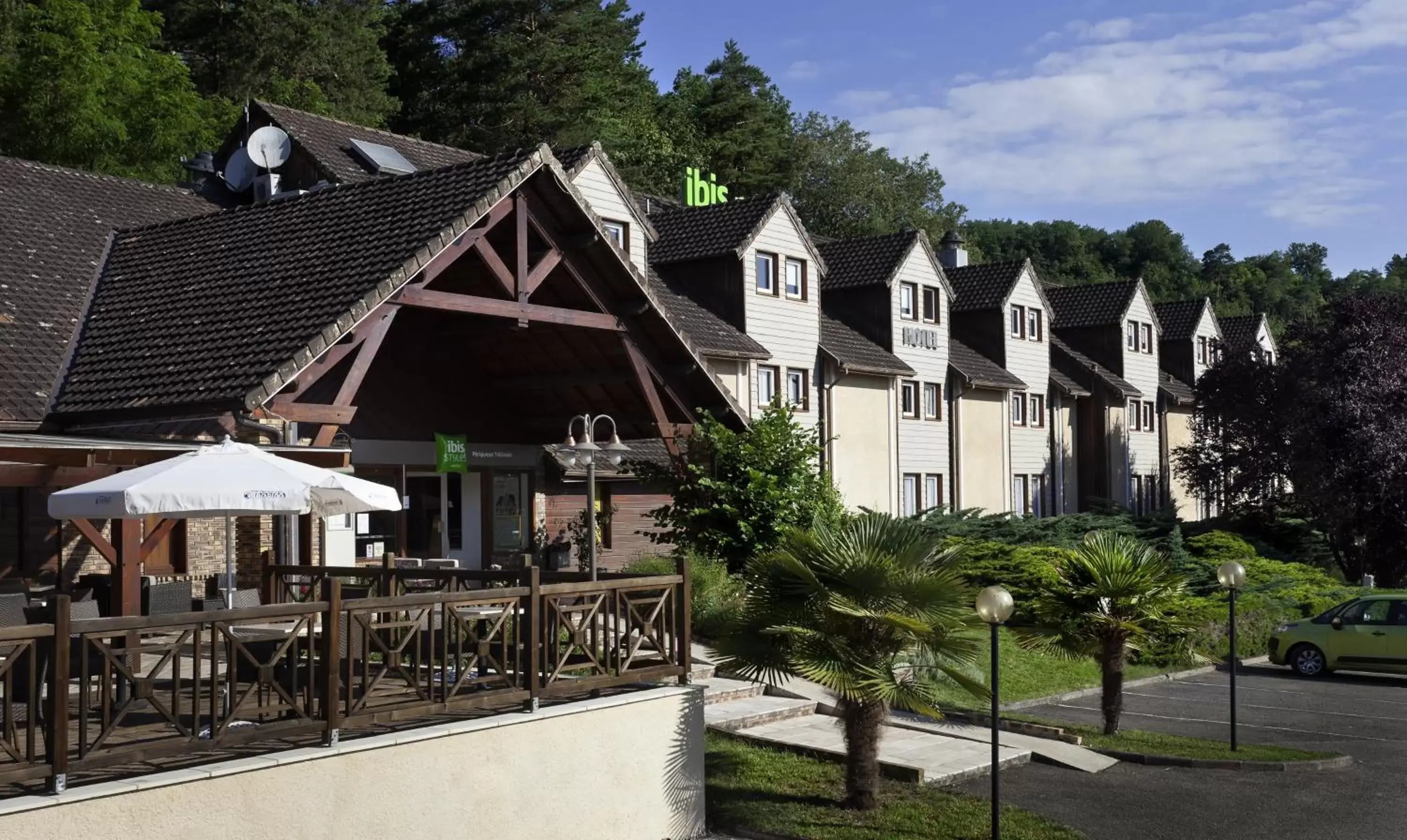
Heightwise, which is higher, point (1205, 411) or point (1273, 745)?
point (1205, 411)

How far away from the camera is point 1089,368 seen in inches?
1977

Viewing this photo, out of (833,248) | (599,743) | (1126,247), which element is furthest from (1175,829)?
(1126,247)

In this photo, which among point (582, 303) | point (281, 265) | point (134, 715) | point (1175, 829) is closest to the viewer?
point (134, 715)

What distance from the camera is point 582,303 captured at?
53.7 feet

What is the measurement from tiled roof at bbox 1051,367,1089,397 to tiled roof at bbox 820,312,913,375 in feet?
39.6

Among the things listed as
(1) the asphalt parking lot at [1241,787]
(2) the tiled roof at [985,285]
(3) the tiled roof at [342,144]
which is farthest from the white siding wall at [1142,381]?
(1) the asphalt parking lot at [1241,787]

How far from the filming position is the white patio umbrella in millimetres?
10109

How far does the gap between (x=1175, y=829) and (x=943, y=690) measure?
5.27 meters

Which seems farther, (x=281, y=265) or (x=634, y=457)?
(x=634, y=457)

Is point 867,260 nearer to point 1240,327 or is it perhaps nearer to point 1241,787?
point 1241,787

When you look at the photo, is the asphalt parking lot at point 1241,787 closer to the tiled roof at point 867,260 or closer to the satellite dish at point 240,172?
the satellite dish at point 240,172

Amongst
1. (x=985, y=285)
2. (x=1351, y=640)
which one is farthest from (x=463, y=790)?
(x=985, y=285)

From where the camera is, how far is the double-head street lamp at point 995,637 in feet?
37.0

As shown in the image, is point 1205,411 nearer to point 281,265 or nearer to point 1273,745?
point 1273,745
